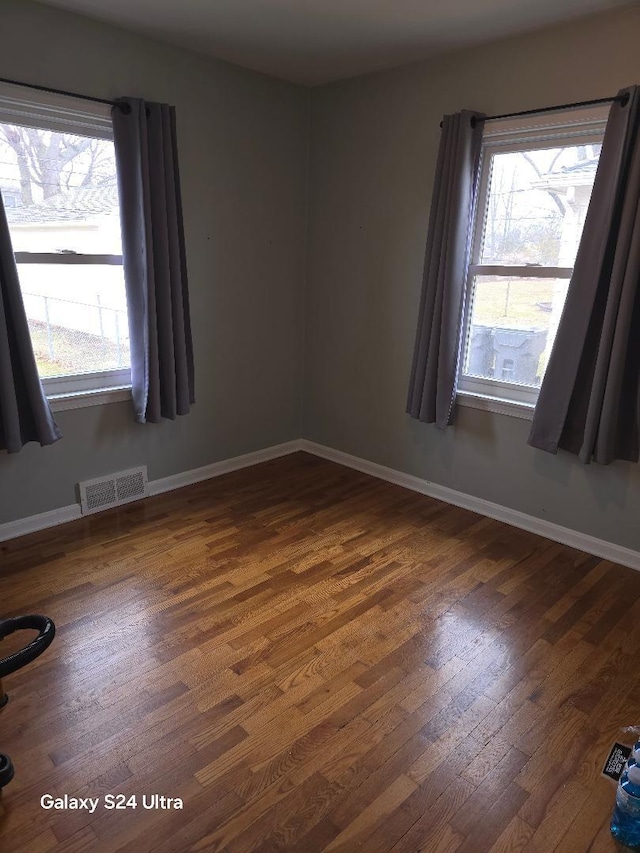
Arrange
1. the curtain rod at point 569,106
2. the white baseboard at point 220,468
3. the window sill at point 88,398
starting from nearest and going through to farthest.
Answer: the curtain rod at point 569,106
the window sill at point 88,398
the white baseboard at point 220,468

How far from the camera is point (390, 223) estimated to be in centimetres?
360

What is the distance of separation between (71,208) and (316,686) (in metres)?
2.60

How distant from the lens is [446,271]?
319 centimetres

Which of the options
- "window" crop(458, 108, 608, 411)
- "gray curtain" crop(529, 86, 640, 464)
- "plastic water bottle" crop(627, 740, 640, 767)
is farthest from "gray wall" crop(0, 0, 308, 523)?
"plastic water bottle" crop(627, 740, 640, 767)

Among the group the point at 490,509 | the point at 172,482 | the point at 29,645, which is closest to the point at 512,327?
the point at 490,509

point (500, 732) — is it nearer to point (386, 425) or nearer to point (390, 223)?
point (386, 425)

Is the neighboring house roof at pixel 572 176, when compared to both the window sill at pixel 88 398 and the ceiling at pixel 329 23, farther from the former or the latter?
the window sill at pixel 88 398

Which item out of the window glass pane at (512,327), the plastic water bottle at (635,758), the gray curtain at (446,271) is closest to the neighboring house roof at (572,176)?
the gray curtain at (446,271)

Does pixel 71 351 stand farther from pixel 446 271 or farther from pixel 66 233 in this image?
pixel 446 271

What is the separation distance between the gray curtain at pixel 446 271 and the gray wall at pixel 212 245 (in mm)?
1164

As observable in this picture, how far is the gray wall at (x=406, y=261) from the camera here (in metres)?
2.82

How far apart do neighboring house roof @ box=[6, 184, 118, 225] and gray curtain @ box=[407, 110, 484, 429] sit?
1.79 metres

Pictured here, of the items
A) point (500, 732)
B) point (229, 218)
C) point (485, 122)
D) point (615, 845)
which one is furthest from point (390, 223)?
point (615, 845)

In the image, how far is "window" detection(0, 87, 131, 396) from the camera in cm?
274
